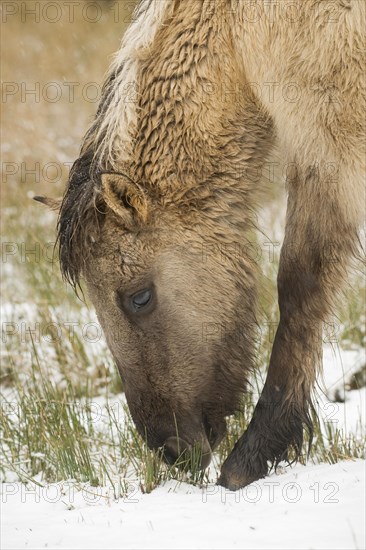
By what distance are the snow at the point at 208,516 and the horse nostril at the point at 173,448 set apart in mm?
209

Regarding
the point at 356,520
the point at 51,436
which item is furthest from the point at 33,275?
the point at 356,520

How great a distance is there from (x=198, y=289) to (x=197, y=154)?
72 cm

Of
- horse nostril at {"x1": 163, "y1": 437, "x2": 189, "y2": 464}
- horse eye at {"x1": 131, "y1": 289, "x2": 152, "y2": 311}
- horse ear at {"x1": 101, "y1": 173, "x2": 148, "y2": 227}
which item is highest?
horse ear at {"x1": 101, "y1": 173, "x2": 148, "y2": 227}

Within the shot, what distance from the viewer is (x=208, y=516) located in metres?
3.42

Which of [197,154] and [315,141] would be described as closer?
[315,141]

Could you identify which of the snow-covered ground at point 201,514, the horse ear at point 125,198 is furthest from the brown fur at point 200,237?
the snow-covered ground at point 201,514

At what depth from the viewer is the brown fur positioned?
3969mm

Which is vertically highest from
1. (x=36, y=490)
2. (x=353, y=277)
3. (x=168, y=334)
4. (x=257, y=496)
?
(x=353, y=277)

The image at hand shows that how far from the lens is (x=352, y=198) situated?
376cm

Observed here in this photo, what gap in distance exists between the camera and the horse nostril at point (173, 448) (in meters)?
4.24

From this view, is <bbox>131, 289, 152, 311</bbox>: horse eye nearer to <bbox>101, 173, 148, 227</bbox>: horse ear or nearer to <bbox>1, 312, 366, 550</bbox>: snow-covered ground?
<bbox>101, 173, 148, 227</bbox>: horse ear

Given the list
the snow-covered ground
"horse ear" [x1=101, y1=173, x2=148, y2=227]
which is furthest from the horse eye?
the snow-covered ground

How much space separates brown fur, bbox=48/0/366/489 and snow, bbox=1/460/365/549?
0.36m

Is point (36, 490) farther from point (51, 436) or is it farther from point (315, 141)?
point (315, 141)
